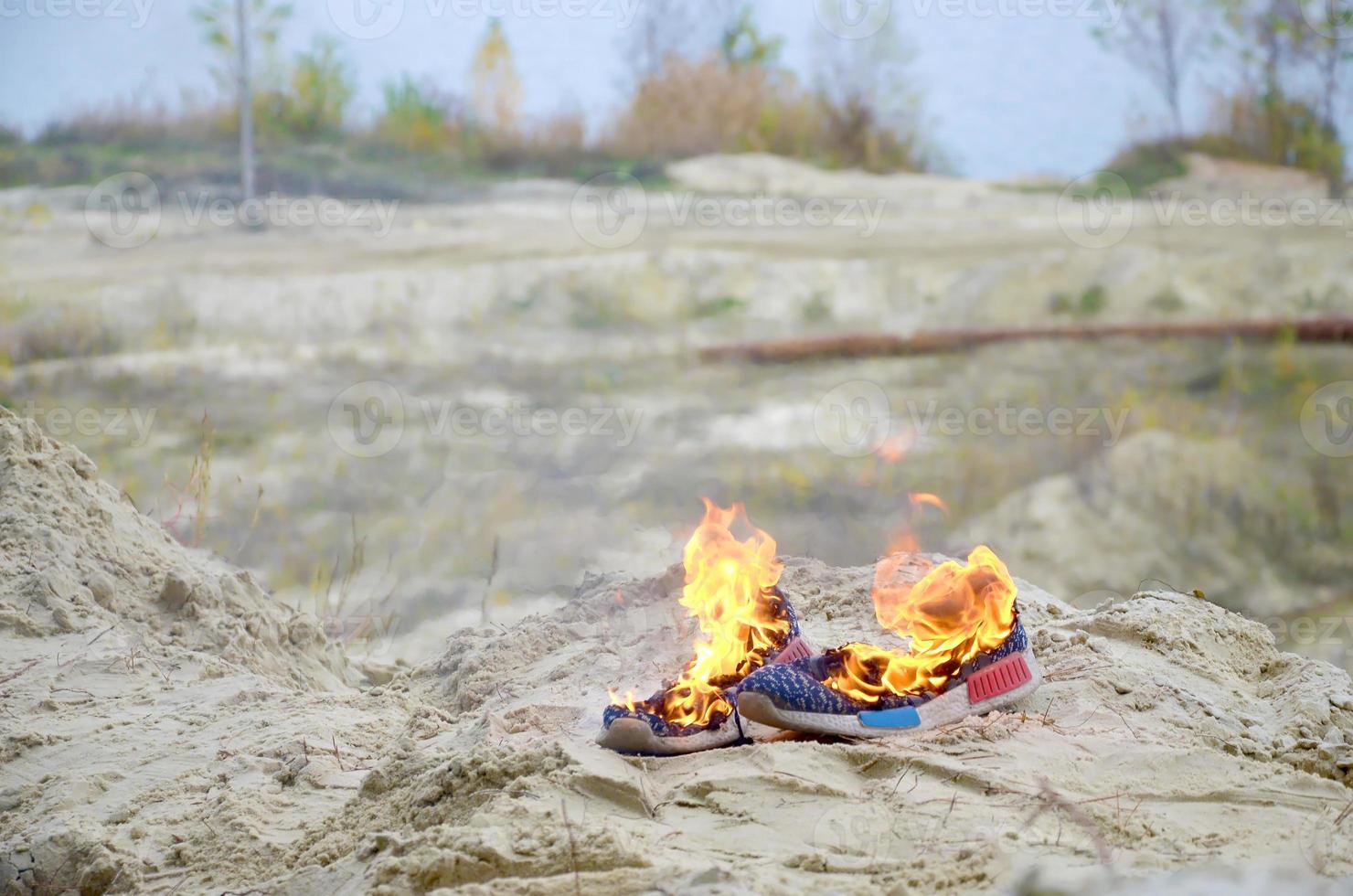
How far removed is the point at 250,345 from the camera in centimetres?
980

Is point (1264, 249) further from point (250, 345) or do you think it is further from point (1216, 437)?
point (250, 345)

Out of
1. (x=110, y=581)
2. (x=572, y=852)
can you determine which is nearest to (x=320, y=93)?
(x=110, y=581)

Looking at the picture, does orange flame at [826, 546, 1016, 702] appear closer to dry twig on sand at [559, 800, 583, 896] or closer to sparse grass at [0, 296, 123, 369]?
dry twig on sand at [559, 800, 583, 896]

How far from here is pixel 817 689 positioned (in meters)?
2.80

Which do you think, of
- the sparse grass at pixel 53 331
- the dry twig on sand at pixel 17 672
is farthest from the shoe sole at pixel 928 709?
the sparse grass at pixel 53 331

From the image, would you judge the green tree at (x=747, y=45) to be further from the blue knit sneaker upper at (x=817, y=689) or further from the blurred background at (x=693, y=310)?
the blue knit sneaker upper at (x=817, y=689)

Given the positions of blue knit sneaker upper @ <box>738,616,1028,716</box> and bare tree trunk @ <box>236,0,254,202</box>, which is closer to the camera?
blue knit sneaker upper @ <box>738,616,1028,716</box>

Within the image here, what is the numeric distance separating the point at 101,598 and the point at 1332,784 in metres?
3.54

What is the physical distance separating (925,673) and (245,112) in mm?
8600
